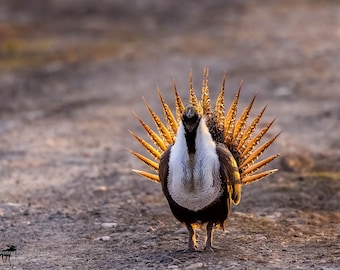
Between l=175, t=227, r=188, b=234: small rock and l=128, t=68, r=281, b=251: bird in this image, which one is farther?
l=175, t=227, r=188, b=234: small rock

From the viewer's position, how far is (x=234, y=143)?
572cm

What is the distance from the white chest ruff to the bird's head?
0.06 metres

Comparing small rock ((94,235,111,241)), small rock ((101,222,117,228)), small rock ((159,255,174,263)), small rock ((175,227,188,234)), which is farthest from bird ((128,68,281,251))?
small rock ((101,222,117,228))

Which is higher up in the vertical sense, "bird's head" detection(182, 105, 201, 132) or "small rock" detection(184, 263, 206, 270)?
"bird's head" detection(182, 105, 201, 132)

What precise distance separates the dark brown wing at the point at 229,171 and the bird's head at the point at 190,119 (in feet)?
1.10

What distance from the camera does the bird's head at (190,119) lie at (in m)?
5.00

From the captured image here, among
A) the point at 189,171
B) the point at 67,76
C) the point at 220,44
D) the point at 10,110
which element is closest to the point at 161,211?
the point at 189,171

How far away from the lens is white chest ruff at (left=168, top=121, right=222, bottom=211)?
5.12 metres

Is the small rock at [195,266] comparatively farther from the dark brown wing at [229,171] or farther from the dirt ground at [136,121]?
the dark brown wing at [229,171]

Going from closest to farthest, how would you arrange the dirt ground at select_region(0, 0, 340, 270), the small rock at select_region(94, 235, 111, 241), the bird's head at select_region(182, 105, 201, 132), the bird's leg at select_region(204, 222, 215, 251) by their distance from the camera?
the bird's head at select_region(182, 105, 201, 132) → the bird's leg at select_region(204, 222, 215, 251) → the dirt ground at select_region(0, 0, 340, 270) → the small rock at select_region(94, 235, 111, 241)

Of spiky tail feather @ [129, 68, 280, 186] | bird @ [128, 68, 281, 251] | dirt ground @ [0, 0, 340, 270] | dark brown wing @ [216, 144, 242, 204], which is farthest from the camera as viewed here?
dirt ground @ [0, 0, 340, 270]

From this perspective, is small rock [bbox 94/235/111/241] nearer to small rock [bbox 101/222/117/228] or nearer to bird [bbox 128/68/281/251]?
small rock [bbox 101/222/117/228]

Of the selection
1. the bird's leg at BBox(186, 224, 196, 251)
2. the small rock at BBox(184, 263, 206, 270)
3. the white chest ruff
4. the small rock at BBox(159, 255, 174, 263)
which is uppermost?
the white chest ruff

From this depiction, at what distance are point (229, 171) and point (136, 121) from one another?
5.21 m
